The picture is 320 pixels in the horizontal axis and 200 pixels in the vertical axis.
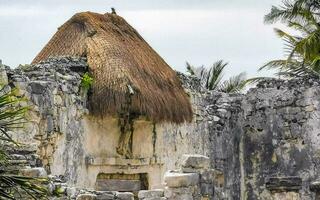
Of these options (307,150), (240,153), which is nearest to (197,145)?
(240,153)

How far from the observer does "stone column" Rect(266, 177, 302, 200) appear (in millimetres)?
14047

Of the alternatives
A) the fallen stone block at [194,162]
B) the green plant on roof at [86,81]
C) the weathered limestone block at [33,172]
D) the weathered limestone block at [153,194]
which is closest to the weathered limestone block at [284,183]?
the green plant on roof at [86,81]

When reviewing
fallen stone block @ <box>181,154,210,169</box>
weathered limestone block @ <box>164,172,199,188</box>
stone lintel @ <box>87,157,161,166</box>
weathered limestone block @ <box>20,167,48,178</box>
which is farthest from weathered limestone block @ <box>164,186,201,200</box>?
Result: stone lintel @ <box>87,157,161,166</box>

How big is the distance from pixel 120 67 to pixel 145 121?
978 mm

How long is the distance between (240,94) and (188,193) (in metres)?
7.30

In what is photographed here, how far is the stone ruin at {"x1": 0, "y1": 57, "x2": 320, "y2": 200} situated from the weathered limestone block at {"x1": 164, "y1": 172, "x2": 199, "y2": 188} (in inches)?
124

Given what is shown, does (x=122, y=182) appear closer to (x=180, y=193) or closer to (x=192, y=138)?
(x=192, y=138)

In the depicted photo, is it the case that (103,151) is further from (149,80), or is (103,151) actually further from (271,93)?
(271,93)

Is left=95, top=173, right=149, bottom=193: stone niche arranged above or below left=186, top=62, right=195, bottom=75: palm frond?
below

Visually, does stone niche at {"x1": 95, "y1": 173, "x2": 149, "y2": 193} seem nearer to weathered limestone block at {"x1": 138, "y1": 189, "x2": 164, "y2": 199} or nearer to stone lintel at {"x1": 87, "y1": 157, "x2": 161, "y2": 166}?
stone lintel at {"x1": 87, "y1": 157, "x2": 161, "y2": 166}

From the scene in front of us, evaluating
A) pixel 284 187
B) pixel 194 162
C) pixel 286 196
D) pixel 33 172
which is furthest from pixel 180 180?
pixel 284 187

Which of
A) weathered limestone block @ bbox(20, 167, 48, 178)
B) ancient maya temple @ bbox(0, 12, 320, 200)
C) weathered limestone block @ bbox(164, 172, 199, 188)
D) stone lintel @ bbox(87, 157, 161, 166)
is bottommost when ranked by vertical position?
weathered limestone block @ bbox(164, 172, 199, 188)

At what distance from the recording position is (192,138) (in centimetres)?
1590

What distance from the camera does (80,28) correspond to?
15578 millimetres
